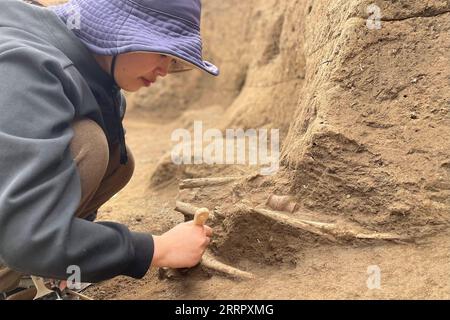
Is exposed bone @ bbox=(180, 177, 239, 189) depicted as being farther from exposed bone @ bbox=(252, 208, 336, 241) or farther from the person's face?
the person's face

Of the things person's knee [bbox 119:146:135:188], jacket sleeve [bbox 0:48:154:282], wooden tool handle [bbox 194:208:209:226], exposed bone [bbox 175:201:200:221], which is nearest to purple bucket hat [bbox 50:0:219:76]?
jacket sleeve [bbox 0:48:154:282]

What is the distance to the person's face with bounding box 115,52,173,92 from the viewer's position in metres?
1.89

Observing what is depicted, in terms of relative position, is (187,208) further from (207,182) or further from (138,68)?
(138,68)

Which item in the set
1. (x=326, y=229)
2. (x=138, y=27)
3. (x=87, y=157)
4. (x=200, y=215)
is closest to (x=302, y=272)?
(x=326, y=229)

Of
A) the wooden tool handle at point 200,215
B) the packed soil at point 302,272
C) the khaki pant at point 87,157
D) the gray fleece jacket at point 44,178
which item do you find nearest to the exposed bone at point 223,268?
the packed soil at point 302,272

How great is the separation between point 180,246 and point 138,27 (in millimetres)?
700

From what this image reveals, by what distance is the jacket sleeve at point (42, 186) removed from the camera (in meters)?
1.48

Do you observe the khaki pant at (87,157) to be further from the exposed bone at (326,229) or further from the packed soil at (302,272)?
the exposed bone at (326,229)

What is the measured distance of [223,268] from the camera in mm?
1935

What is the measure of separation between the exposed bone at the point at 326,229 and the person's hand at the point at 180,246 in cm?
25

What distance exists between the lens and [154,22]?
1.85 metres
